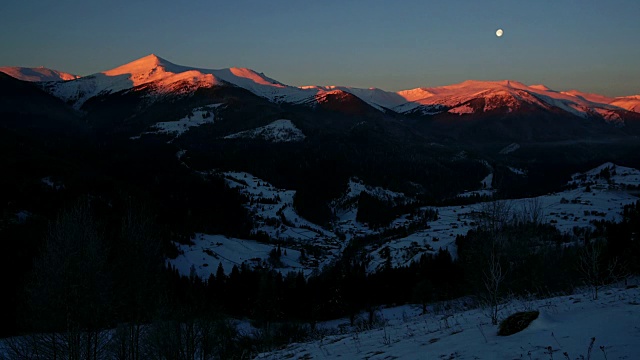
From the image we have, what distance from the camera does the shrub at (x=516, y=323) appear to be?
643 inches

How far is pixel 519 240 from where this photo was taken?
80.2 meters

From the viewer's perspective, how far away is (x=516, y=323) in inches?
653

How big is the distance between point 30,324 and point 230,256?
144615mm

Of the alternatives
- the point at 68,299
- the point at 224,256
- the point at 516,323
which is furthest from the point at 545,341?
the point at 224,256

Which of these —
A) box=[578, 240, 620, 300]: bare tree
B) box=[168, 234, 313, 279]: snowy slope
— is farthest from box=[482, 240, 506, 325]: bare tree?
box=[168, 234, 313, 279]: snowy slope

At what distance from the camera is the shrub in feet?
53.6

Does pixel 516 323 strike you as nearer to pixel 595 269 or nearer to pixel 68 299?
pixel 595 269

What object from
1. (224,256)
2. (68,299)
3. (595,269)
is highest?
(68,299)

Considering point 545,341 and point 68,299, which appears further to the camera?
point 68,299

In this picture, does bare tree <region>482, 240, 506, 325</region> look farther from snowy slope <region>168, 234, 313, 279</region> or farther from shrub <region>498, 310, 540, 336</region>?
snowy slope <region>168, 234, 313, 279</region>

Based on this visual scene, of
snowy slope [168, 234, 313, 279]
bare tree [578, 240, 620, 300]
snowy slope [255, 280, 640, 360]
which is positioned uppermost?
snowy slope [255, 280, 640, 360]

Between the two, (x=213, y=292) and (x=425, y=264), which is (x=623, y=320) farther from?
(x=425, y=264)

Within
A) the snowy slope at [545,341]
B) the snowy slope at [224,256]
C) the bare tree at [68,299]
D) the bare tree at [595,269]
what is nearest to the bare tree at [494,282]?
the snowy slope at [545,341]

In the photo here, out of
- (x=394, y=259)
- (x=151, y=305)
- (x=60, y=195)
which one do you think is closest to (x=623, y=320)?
(x=151, y=305)
